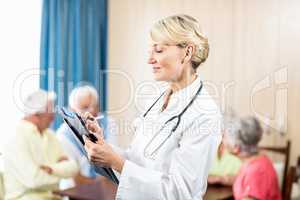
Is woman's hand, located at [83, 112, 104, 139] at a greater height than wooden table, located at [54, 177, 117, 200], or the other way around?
woman's hand, located at [83, 112, 104, 139]

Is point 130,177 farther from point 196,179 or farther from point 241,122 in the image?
point 241,122

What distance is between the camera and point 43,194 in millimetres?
1556

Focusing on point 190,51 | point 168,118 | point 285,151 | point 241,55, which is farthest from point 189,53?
point 285,151

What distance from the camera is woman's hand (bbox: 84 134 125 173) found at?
851 millimetres

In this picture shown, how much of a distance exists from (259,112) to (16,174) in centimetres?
84

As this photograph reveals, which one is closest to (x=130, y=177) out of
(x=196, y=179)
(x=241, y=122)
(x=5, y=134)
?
(x=196, y=179)

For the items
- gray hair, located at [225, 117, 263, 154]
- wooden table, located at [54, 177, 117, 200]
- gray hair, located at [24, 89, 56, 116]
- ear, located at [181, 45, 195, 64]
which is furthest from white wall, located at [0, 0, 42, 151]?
ear, located at [181, 45, 195, 64]

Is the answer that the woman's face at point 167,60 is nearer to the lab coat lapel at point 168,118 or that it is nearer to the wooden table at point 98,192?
the lab coat lapel at point 168,118

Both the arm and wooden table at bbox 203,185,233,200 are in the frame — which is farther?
wooden table at bbox 203,185,233,200

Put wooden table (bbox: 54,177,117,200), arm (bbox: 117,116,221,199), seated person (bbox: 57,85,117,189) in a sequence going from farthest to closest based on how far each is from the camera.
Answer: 1. seated person (bbox: 57,85,117,189)
2. wooden table (bbox: 54,177,117,200)
3. arm (bbox: 117,116,221,199)

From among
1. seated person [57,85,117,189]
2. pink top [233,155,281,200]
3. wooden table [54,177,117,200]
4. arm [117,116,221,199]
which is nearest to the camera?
arm [117,116,221,199]

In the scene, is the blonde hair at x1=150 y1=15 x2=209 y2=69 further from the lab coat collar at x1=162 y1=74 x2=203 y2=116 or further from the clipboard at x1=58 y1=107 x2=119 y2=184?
the clipboard at x1=58 y1=107 x2=119 y2=184

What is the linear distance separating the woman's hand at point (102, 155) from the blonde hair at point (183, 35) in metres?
0.23

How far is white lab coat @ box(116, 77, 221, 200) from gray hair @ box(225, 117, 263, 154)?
20.5 inches
